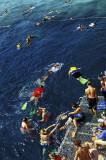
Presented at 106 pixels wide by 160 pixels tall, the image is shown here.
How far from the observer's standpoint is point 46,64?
24.0m

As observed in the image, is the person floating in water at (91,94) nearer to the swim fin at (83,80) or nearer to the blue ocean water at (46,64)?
the blue ocean water at (46,64)

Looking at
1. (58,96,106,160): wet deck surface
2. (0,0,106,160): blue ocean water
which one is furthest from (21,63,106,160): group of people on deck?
(0,0,106,160): blue ocean water

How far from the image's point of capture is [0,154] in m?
13.7

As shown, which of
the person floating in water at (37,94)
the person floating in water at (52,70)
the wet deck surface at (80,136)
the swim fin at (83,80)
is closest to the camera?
the wet deck surface at (80,136)

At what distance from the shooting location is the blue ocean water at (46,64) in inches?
575

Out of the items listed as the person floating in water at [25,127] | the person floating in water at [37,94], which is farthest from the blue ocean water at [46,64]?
the person floating in water at [37,94]

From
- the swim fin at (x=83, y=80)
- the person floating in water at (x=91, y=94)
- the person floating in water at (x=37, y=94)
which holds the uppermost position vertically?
the person floating in water at (x=91, y=94)

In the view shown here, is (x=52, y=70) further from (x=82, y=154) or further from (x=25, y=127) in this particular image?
(x=82, y=154)

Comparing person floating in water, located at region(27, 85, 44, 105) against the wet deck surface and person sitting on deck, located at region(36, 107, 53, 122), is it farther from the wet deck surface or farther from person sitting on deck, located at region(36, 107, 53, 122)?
the wet deck surface

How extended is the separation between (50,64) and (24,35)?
54.4 feet

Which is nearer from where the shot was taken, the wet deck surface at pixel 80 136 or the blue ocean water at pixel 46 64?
the wet deck surface at pixel 80 136

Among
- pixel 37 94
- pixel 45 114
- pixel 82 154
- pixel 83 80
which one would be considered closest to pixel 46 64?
pixel 37 94

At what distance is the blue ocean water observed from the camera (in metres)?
14.6

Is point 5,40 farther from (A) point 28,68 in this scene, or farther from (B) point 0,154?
(B) point 0,154
